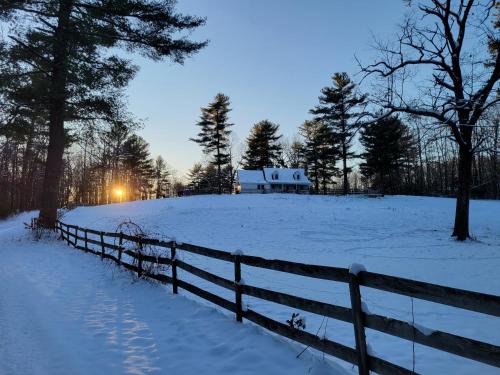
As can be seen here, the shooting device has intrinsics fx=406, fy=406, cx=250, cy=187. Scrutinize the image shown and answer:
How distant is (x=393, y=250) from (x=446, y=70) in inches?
370

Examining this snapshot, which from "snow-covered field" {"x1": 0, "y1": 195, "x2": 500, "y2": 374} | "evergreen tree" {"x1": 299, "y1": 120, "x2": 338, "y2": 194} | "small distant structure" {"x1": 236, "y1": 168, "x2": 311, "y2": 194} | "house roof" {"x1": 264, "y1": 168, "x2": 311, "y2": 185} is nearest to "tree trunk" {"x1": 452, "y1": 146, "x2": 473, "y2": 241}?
"snow-covered field" {"x1": 0, "y1": 195, "x2": 500, "y2": 374}

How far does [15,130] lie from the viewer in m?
20.9

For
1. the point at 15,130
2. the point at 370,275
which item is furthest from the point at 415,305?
the point at 15,130

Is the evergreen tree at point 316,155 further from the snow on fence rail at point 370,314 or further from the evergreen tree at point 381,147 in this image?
the snow on fence rail at point 370,314

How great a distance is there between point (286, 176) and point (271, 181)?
320 cm

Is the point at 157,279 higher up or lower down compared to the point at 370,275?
lower down

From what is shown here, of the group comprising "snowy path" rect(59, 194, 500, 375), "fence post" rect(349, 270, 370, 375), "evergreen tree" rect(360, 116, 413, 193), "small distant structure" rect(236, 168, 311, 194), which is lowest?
"snowy path" rect(59, 194, 500, 375)

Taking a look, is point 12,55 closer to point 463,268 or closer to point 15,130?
point 15,130

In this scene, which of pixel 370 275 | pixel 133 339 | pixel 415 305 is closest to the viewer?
pixel 370 275

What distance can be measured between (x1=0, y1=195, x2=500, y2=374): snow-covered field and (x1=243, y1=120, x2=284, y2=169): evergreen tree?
30.6 metres

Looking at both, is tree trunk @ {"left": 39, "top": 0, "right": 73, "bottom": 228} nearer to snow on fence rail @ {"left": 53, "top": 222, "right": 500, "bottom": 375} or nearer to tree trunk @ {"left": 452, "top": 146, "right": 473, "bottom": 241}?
snow on fence rail @ {"left": 53, "top": 222, "right": 500, "bottom": 375}

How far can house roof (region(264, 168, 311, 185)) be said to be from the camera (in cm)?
6397

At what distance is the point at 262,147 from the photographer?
225 ft

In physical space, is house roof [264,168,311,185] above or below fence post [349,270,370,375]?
above
